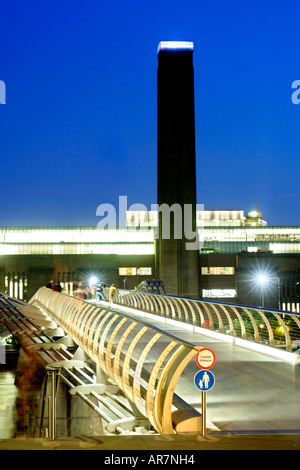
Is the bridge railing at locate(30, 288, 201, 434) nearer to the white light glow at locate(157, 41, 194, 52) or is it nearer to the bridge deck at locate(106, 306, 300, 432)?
the bridge deck at locate(106, 306, 300, 432)

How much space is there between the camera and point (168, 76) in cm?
6300

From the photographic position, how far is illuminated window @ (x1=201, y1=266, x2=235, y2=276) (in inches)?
2638

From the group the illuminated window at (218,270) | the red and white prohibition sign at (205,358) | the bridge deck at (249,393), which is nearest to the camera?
the red and white prohibition sign at (205,358)

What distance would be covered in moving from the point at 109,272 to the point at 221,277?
13.0 m

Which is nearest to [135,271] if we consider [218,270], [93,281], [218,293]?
[93,281]

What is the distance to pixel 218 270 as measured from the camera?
67.3m

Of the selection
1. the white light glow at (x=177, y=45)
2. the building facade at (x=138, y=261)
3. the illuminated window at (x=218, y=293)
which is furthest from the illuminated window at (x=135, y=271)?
the white light glow at (x=177, y=45)

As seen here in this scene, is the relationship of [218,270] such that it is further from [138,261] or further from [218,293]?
[138,261]

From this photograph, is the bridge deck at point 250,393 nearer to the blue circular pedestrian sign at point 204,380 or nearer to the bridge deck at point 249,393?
the bridge deck at point 249,393

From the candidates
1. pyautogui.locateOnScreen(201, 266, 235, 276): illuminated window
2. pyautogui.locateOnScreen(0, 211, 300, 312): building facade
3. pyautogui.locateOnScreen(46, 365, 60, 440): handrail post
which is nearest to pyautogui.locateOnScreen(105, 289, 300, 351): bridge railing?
pyautogui.locateOnScreen(46, 365, 60, 440): handrail post

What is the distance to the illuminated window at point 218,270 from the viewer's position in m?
67.0

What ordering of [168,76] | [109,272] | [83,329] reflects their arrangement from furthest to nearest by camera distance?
1. [109,272]
2. [168,76]
3. [83,329]
